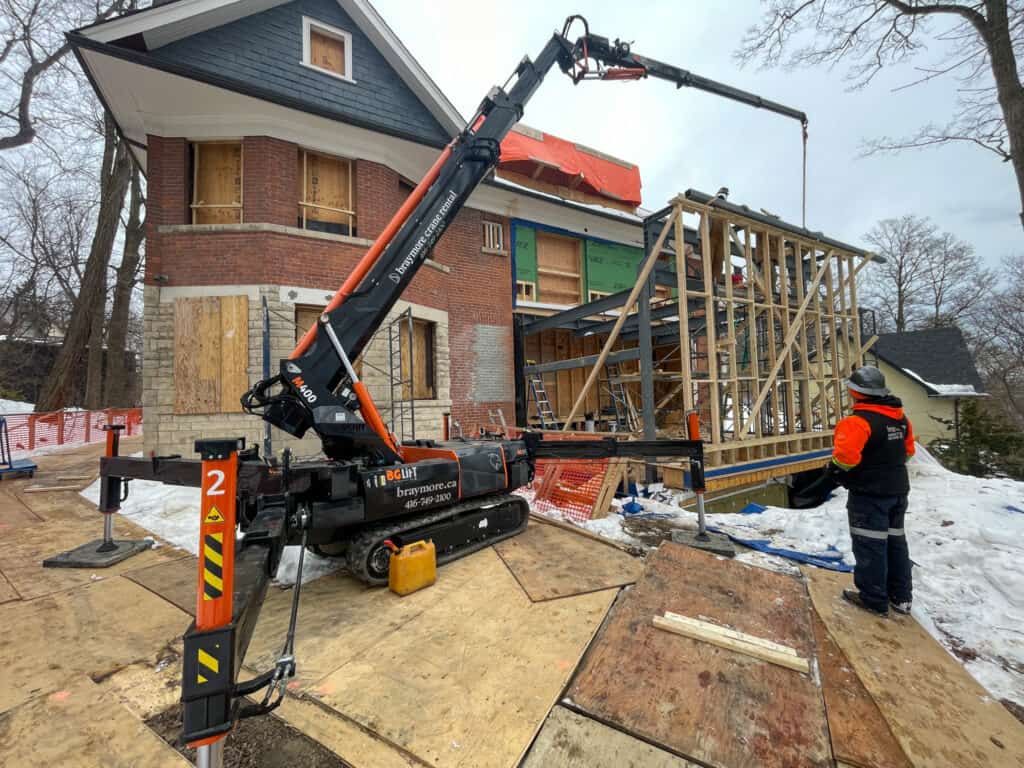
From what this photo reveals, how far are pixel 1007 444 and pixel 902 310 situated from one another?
70.1 ft

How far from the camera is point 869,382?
366 cm

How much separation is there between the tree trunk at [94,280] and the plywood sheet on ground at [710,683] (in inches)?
861

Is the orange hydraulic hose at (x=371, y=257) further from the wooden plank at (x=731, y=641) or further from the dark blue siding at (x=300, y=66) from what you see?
the dark blue siding at (x=300, y=66)

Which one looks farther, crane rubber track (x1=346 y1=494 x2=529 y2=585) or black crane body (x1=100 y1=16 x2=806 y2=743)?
crane rubber track (x1=346 y1=494 x2=529 y2=585)

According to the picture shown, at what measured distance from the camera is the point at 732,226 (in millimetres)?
8594

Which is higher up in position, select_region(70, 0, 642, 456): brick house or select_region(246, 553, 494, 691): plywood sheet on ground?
select_region(70, 0, 642, 456): brick house

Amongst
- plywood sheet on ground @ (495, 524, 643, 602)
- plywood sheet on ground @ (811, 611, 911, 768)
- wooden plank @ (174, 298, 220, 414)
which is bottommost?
plywood sheet on ground @ (811, 611, 911, 768)

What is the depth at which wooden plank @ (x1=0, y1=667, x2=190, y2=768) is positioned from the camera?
2.05 metres

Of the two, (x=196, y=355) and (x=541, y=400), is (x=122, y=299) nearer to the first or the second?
(x=196, y=355)

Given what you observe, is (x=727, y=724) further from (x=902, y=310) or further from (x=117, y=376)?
(x=902, y=310)

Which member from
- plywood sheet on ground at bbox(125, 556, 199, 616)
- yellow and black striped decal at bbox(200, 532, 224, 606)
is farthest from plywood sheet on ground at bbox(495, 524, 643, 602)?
plywood sheet on ground at bbox(125, 556, 199, 616)

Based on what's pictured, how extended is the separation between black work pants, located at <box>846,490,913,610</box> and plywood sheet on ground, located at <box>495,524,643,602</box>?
6.07ft

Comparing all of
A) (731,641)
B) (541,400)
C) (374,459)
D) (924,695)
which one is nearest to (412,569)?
(374,459)

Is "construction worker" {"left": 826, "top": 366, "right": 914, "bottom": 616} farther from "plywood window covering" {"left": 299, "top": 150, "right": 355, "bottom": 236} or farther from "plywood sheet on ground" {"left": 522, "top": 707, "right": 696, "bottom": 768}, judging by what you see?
"plywood window covering" {"left": 299, "top": 150, "right": 355, "bottom": 236}
